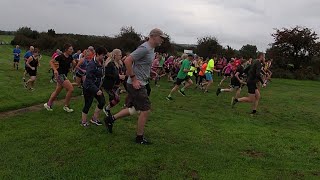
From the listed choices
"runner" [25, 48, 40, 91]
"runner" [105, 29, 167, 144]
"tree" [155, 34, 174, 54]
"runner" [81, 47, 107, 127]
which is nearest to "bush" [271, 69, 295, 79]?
"tree" [155, 34, 174, 54]

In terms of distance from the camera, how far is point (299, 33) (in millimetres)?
45062

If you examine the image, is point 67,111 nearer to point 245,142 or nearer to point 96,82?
point 96,82

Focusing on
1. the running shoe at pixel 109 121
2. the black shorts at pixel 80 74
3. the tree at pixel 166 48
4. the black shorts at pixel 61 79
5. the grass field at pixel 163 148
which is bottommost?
the grass field at pixel 163 148

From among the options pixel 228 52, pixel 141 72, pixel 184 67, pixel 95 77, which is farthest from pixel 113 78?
pixel 228 52

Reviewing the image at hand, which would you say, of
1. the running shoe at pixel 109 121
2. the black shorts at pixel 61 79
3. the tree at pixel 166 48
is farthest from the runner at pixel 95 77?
the tree at pixel 166 48

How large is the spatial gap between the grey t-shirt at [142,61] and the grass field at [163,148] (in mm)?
1375

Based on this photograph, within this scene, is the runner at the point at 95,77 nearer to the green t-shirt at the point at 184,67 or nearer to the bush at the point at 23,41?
the green t-shirt at the point at 184,67

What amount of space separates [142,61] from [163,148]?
174 centimetres

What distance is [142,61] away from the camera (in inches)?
300

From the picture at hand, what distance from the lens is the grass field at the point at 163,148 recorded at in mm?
6465

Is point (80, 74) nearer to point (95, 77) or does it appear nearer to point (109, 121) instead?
point (95, 77)

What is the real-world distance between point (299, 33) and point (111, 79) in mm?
38892

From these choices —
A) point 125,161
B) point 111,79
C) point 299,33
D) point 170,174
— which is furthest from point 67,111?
point 299,33

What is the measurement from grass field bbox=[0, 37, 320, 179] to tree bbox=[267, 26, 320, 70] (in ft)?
113
